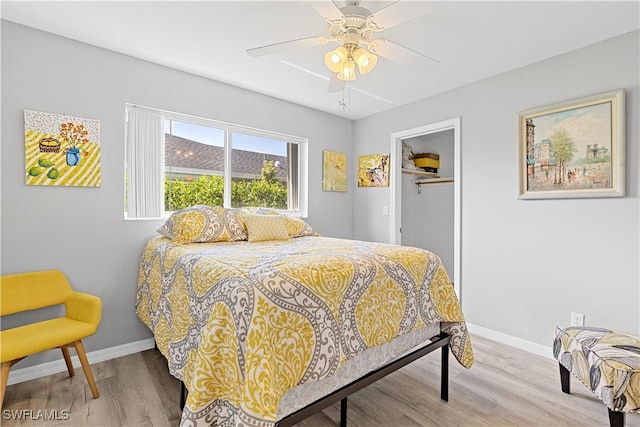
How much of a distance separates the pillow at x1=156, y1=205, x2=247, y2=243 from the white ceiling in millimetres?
1275

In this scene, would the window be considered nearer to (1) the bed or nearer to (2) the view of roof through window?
(2) the view of roof through window

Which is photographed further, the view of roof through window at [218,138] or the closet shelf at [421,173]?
the closet shelf at [421,173]

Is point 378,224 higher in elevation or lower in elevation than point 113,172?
lower

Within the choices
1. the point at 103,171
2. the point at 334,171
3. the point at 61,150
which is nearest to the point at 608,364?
the point at 334,171

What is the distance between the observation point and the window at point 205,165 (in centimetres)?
262

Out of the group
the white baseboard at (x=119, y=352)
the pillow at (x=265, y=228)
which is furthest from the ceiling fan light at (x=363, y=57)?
the white baseboard at (x=119, y=352)

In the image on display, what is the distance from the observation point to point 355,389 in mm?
1506

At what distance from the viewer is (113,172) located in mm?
2453

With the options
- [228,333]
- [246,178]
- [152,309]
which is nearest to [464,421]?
[228,333]

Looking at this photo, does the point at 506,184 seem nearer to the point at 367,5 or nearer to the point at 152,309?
the point at 367,5

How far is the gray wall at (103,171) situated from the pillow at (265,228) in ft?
2.74

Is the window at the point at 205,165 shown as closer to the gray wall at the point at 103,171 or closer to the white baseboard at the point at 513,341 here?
the gray wall at the point at 103,171

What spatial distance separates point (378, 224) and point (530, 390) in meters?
2.28

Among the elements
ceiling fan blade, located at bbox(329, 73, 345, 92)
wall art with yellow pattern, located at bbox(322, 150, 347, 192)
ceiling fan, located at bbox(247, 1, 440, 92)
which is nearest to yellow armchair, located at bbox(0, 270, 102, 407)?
ceiling fan, located at bbox(247, 1, 440, 92)
